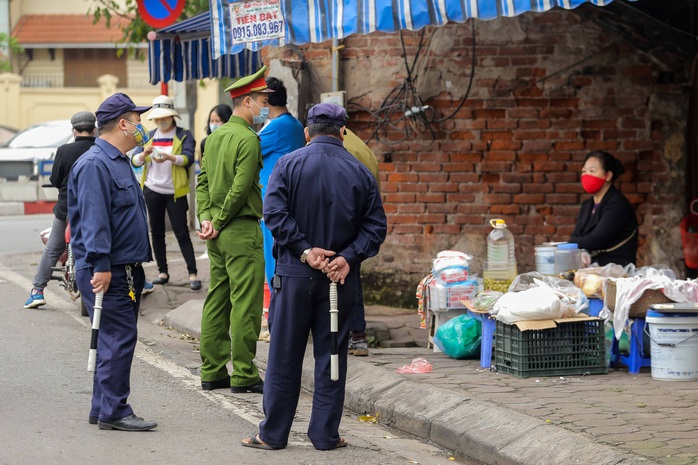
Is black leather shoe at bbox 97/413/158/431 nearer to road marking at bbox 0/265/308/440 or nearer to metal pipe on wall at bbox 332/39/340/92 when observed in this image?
road marking at bbox 0/265/308/440

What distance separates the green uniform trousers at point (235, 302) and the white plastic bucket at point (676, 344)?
284cm

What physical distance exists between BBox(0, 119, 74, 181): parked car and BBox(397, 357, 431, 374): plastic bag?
17237mm

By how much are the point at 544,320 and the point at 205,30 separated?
6.92 meters

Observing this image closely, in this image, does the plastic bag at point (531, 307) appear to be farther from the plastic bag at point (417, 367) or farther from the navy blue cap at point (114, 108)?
the navy blue cap at point (114, 108)

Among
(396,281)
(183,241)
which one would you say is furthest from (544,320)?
(183,241)

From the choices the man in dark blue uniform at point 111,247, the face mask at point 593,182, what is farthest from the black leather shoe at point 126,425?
the face mask at point 593,182

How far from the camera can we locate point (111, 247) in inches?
266

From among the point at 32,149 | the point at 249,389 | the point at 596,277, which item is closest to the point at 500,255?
the point at 596,277

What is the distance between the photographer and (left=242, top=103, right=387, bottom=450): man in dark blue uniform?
6453 millimetres

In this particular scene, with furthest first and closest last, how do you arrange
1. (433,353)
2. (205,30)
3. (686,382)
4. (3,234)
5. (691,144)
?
(3,234), (205,30), (691,144), (433,353), (686,382)

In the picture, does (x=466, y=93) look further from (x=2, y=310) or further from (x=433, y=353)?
(x=2, y=310)

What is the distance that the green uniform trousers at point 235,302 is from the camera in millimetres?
7992

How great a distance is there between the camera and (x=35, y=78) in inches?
1729

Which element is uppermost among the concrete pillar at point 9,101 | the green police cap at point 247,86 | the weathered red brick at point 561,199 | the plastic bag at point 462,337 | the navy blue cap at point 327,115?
the concrete pillar at point 9,101
